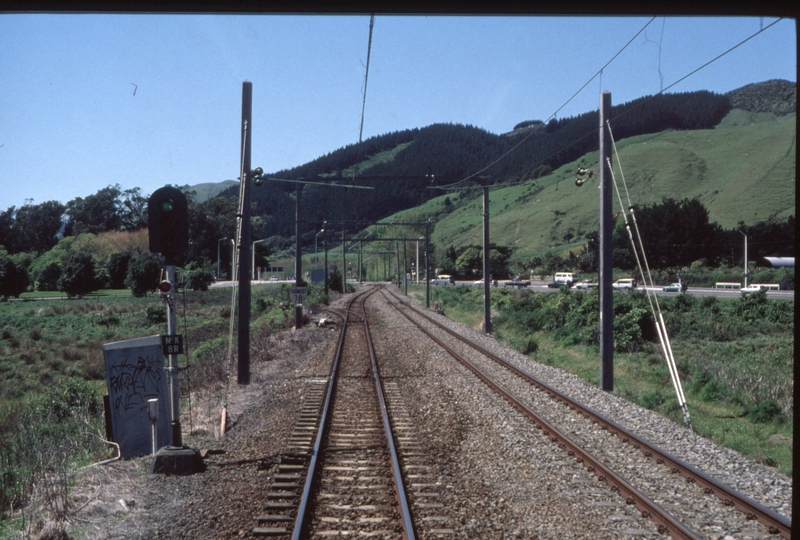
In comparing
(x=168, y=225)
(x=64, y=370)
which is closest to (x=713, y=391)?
(x=168, y=225)

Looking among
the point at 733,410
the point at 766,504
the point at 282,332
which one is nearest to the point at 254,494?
the point at 766,504

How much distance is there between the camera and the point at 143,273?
149 feet

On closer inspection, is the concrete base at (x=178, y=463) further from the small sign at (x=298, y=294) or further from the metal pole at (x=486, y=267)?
the metal pole at (x=486, y=267)

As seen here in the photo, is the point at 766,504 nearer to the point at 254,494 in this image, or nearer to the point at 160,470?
the point at 254,494

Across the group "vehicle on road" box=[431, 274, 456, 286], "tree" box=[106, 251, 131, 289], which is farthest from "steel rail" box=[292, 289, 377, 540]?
"vehicle on road" box=[431, 274, 456, 286]

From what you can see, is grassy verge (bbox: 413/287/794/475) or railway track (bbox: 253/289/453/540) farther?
grassy verge (bbox: 413/287/794/475)

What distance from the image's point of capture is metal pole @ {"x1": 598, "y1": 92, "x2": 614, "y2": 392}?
14.6 m

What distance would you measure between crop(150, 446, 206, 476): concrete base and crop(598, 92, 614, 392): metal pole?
9769mm

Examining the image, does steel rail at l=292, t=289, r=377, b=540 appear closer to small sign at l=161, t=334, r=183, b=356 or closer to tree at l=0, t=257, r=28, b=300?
small sign at l=161, t=334, r=183, b=356

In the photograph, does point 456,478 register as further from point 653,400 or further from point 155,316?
point 155,316

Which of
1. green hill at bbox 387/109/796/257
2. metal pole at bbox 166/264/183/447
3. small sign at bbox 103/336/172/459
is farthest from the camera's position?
green hill at bbox 387/109/796/257

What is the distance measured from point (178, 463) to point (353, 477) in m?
2.41

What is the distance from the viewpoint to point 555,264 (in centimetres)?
9050

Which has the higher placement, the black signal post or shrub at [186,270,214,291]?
the black signal post
